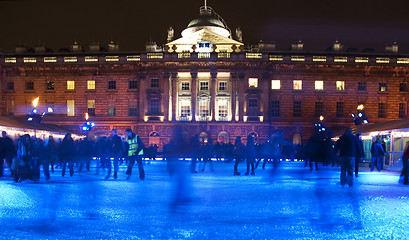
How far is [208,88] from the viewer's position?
6112 cm

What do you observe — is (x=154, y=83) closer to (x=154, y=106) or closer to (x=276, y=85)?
(x=154, y=106)

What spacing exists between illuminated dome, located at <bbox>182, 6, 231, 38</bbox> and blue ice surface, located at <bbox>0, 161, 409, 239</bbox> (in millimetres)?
54009

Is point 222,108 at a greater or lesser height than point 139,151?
greater

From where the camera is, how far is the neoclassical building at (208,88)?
59844 millimetres

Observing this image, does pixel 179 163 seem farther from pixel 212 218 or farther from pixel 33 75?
pixel 33 75

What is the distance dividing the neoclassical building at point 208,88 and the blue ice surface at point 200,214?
154 feet

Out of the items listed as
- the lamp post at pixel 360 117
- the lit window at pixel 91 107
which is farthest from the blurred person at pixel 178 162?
the lit window at pixel 91 107

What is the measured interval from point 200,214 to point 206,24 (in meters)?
59.9

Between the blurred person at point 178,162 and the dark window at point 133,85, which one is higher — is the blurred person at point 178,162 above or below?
below

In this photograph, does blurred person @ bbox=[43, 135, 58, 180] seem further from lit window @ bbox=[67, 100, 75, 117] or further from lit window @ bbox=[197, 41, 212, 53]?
lit window @ bbox=[67, 100, 75, 117]

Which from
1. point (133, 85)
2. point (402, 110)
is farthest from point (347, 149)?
point (402, 110)

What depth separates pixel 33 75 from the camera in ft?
206

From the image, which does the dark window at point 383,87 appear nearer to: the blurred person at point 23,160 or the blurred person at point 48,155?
the blurred person at point 48,155

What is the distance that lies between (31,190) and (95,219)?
6016mm
